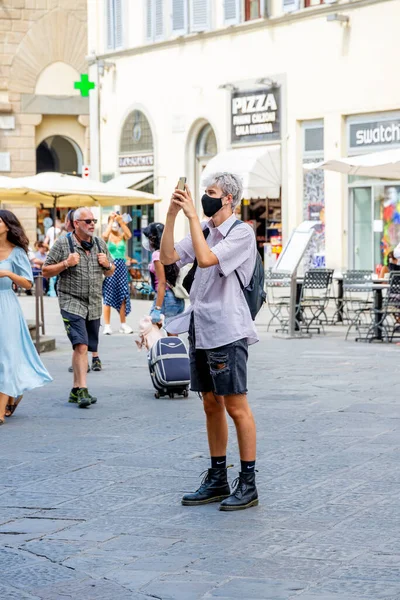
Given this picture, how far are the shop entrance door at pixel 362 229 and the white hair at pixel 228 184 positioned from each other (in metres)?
17.7

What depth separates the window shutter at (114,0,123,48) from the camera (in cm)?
3222

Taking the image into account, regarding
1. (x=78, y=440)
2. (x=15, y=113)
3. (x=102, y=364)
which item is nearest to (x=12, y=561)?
(x=78, y=440)

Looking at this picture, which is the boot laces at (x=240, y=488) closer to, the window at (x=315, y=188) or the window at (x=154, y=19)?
A: the window at (x=315, y=188)

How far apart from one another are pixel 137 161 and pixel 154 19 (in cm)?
333

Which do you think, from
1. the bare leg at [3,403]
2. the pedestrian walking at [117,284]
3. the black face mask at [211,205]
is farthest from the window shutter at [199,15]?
the black face mask at [211,205]

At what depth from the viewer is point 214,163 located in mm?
27562

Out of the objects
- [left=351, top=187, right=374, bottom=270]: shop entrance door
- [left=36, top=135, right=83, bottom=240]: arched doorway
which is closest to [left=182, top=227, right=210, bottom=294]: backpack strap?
[left=351, top=187, right=374, bottom=270]: shop entrance door

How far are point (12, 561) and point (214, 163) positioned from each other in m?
22.1

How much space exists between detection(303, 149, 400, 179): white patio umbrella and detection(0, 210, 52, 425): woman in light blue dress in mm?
8530

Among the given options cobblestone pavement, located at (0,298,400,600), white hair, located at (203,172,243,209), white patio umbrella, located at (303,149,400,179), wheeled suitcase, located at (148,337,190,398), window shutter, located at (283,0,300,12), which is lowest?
cobblestone pavement, located at (0,298,400,600)

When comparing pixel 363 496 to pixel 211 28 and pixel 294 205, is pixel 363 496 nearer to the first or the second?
pixel 294 205

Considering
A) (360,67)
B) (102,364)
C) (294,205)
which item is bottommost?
(102,364)

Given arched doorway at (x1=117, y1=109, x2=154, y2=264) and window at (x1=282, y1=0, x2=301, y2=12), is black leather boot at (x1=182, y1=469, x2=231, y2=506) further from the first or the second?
arched doorway at (x1=117, y1=109, x2=154, y2=264)

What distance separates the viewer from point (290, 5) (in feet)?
85.2
